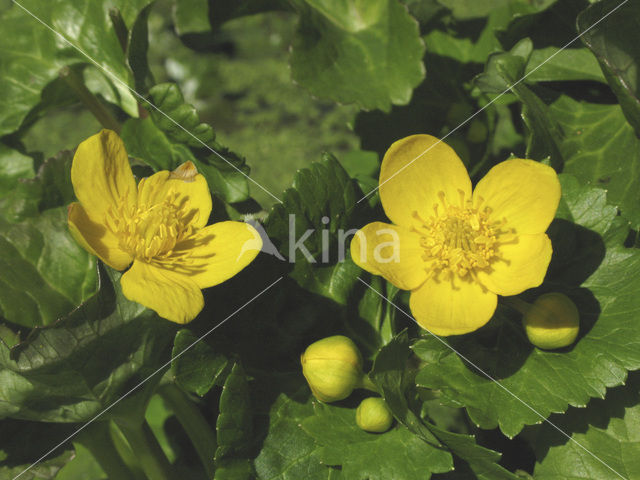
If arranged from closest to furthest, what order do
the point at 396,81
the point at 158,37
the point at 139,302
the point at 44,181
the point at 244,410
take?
the point at 139,302, the point at 244,410, the point at 44,181, the point at 396,81, the point at 158,37

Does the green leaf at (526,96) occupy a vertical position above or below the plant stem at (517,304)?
above

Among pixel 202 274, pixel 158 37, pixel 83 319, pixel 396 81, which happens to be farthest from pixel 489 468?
pixel 158 37

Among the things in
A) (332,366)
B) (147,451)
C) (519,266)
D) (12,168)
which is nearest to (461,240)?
(519,266)

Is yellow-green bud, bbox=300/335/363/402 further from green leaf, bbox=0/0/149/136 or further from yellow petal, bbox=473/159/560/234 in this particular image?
green leaf, bbox=0/0/149/136

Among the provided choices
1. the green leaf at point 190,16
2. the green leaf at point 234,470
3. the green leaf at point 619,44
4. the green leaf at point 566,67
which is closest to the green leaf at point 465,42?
the green leaf at point 566,67

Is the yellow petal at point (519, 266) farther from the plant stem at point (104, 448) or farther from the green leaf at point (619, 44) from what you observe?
the plant stem at point (104, 448)

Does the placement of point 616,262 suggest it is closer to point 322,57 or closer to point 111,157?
point 322,57

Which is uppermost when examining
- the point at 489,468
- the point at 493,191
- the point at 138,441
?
the point at 493,191
